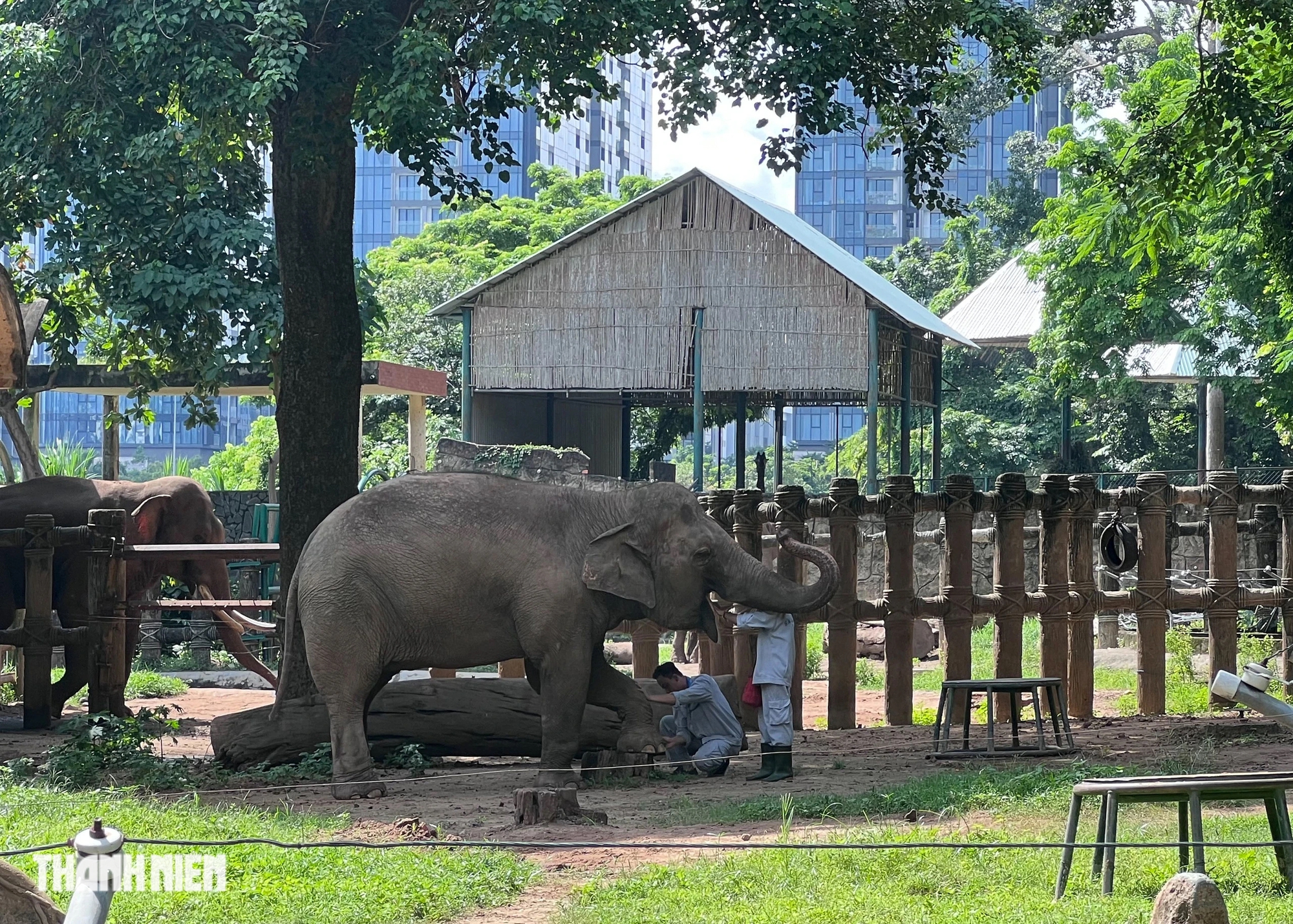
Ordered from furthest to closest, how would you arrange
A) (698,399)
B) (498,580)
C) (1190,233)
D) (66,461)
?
(66,461), (698,399), (1190,233), (498,580)

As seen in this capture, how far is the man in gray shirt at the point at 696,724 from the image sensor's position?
1044 cm

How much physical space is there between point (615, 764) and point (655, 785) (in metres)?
0.37

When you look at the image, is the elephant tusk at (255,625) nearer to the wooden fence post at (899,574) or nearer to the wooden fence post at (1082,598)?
the wooden fence post at (899,574)

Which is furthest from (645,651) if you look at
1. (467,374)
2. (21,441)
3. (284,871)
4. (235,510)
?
(235,510)

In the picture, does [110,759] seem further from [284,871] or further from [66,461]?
[66,461]

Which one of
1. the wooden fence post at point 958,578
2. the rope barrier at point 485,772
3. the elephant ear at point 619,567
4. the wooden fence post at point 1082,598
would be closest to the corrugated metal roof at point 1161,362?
the wooden fence post at point 1082,598

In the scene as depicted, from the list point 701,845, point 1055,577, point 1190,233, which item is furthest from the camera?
point 1190,233

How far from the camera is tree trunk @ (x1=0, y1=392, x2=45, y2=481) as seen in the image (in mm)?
19828

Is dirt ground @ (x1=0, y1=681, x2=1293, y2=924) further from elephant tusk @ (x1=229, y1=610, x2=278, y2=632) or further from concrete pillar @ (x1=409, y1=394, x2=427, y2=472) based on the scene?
concrete pillar @ (x1=409, y1=394, x2=427, y2=472)

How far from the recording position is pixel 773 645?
10.3m

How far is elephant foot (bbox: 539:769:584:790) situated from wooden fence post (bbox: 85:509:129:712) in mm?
4486

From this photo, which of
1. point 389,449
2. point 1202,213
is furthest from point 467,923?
point 389,449

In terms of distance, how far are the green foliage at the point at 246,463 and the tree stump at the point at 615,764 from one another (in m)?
26.2

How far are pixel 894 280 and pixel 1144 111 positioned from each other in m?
36.8
